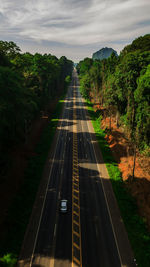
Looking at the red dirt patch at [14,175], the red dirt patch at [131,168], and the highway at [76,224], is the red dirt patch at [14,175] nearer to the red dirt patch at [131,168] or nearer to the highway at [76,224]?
the highway at [76,224]

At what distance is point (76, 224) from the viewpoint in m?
24.1

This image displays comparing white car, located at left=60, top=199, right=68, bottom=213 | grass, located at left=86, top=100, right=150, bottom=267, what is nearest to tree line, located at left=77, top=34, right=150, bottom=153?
grass, located at left=86, top=100, right=150, bottom=267

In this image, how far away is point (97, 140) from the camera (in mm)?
52375

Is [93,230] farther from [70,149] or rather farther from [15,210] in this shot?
[70,149]

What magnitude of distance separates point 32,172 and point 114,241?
20.1 metres

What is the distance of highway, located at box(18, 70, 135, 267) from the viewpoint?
19.8m

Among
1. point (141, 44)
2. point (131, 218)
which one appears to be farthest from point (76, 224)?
point (141, 44)

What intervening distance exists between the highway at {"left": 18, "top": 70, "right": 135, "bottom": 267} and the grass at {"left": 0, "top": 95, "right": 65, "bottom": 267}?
98cm

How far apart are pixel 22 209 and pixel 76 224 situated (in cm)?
884

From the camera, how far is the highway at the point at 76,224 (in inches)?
781

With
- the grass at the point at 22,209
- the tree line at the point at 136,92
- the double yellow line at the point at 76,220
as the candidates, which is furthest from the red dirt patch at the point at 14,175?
the tree line at the point at 136,92

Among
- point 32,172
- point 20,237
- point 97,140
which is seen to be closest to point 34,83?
point 97,140

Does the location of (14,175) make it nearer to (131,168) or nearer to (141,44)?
(131,168)

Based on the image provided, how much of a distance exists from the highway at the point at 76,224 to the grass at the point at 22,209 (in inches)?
38.6
